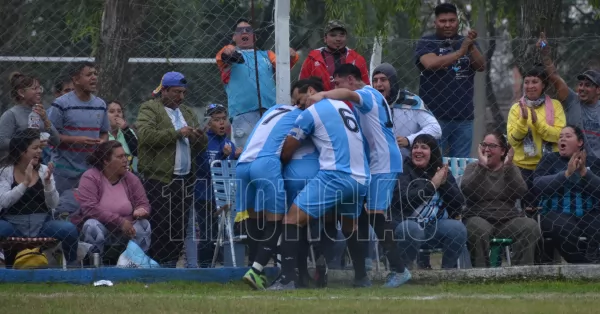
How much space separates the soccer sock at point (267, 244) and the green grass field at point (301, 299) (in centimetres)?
24

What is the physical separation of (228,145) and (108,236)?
173 cm

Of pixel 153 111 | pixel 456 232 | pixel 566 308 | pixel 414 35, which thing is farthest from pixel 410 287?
pixel 414 35

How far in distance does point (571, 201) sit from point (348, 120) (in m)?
2.31

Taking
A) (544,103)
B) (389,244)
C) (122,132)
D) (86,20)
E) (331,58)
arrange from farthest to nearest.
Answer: (86,20)
(122,132)
(331,58)
(544,103)
(389,244)

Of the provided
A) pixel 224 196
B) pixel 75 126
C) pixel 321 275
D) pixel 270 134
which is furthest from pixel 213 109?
pixel 321 275

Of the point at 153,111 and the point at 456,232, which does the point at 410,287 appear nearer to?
the point at 456,232

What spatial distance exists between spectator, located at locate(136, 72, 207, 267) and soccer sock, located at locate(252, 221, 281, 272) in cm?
112

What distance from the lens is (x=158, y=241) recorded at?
11.5 m

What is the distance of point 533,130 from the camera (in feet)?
38.7

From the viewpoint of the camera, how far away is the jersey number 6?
1050cm

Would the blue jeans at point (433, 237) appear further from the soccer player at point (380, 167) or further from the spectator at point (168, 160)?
the spectator at point (168, 160)

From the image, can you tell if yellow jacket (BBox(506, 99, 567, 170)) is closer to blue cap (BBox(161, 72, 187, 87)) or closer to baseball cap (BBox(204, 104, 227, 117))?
baseball cap (BBox(204, 104, 227, 117))

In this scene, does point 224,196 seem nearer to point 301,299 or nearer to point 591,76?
point 301,299

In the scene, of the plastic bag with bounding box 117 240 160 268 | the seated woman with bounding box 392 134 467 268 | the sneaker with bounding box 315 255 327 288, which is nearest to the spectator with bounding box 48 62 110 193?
the plastic bag with bounding box 117 240 160 268
